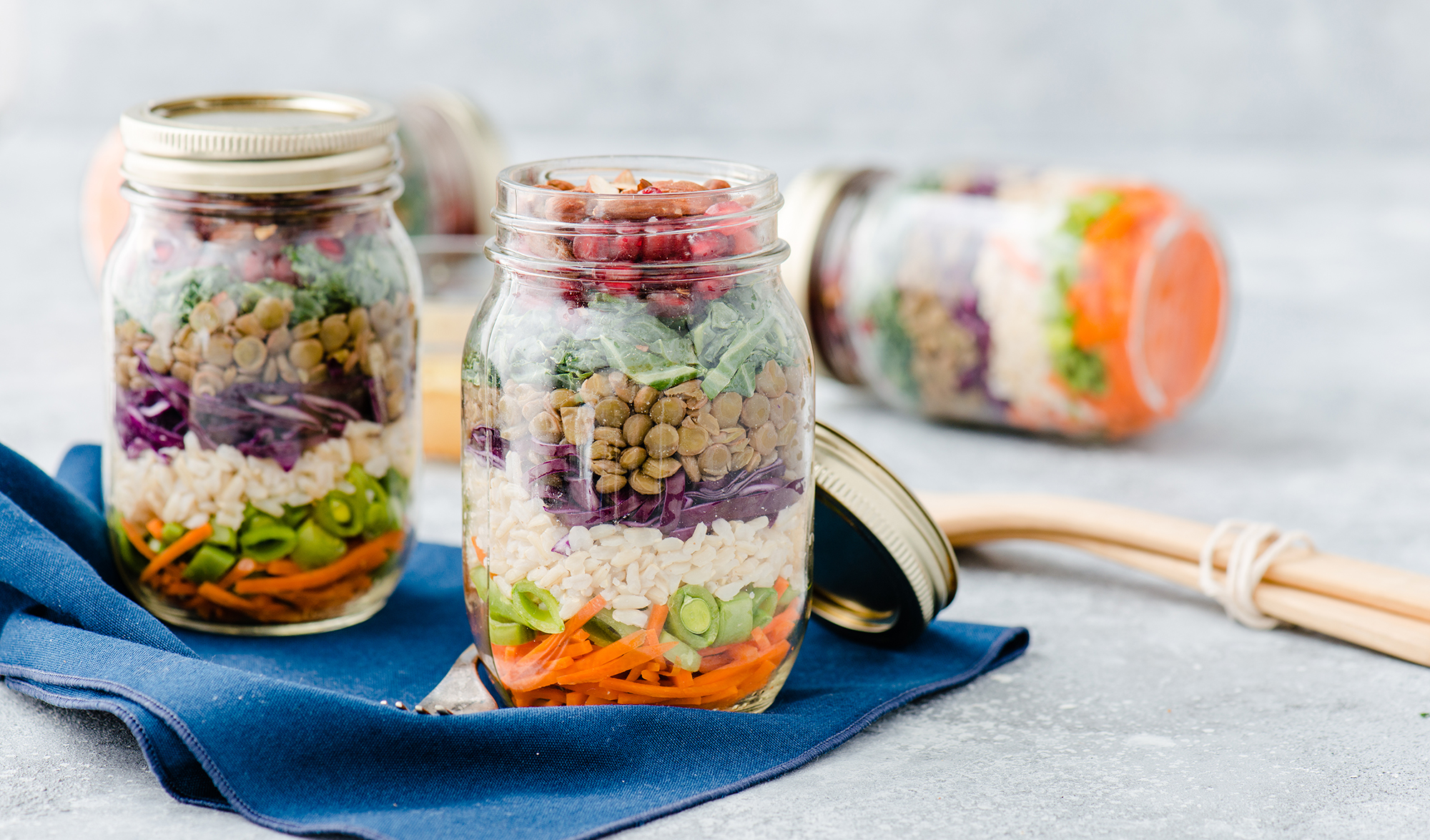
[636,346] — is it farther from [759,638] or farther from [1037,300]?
[1037,300]

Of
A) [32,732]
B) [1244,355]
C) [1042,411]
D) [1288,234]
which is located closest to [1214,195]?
[1288,234]

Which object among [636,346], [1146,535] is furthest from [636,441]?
[1146,535]

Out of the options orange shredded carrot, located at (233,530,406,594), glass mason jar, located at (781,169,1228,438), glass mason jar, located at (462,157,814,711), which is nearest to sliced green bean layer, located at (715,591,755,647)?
glass mason jar, located at (462,157,814,711)

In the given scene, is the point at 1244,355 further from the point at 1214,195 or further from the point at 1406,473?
the point at 1214,195

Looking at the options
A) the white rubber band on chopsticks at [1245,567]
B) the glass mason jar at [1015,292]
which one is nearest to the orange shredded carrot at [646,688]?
the white rubber band on chopsticks at [1245,567]

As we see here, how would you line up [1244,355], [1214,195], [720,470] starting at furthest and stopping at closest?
[1214,195] → [1244,355] → [720,470]

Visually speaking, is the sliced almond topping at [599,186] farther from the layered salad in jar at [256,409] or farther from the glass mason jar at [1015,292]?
the glass mason jar at [1015,292]

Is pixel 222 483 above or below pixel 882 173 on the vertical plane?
below
